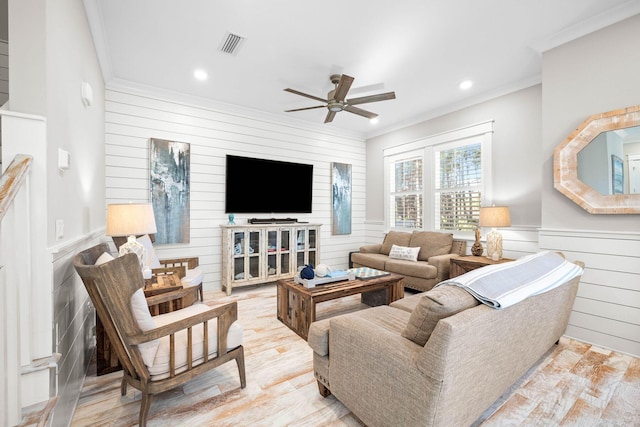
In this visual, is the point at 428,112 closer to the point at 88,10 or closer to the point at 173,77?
the point at 173,77

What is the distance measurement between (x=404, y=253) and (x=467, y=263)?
1.02 meters

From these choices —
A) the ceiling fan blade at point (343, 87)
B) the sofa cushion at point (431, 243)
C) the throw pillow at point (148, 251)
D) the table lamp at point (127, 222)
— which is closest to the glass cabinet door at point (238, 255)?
the throw pillow at point (148, 251)

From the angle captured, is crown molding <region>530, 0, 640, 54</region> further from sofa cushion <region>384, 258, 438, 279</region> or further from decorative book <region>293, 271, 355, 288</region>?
decorative book <region>293, 271, 355, 288</region>

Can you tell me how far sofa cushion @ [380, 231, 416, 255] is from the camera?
15.4 ft

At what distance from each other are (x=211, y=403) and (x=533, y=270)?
214 centimetres

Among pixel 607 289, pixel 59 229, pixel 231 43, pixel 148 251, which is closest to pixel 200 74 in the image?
Answer: pixel 231 43

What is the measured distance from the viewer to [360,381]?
1.48 m

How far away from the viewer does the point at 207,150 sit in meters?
4.07

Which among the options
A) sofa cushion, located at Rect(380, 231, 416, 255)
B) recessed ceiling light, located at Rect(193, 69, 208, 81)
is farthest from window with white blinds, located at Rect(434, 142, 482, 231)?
recessed ceiling light, located at Rect(193, 69, 208, 81)

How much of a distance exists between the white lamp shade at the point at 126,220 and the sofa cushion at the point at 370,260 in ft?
10.2

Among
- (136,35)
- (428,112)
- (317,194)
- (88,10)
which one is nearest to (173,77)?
(136,35)

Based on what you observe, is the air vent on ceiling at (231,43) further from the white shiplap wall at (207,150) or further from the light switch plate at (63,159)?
the light switch plate at (63,159)

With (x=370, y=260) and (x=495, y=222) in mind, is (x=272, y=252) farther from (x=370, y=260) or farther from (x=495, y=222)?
(x=495, y=222)

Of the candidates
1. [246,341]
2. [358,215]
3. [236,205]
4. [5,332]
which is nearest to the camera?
[5,332]
